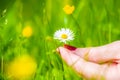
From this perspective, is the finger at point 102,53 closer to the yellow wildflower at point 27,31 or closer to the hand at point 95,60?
the hand at point 95,60

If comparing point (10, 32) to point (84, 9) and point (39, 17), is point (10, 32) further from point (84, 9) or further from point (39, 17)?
point (84, 9)

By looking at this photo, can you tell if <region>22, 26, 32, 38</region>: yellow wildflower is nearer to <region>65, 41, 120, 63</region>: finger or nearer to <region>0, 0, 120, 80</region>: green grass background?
<region>0, 0, 120, 80</region>: green grass background

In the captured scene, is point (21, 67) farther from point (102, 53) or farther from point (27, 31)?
point (102, 53)

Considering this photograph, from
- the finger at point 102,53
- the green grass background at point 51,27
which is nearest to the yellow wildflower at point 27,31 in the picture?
the green grass background at point 51,27

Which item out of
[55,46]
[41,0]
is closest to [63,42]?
[55,46]

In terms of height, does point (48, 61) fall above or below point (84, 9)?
below

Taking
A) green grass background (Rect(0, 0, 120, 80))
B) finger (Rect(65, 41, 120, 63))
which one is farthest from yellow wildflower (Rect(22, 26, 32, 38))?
finger (Rect(65, 41, 120, 63))

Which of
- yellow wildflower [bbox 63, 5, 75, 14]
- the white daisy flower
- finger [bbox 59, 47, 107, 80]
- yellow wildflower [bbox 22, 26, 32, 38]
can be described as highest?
Result: yellow wildflower [bbox 63, 5, 75, 14]
